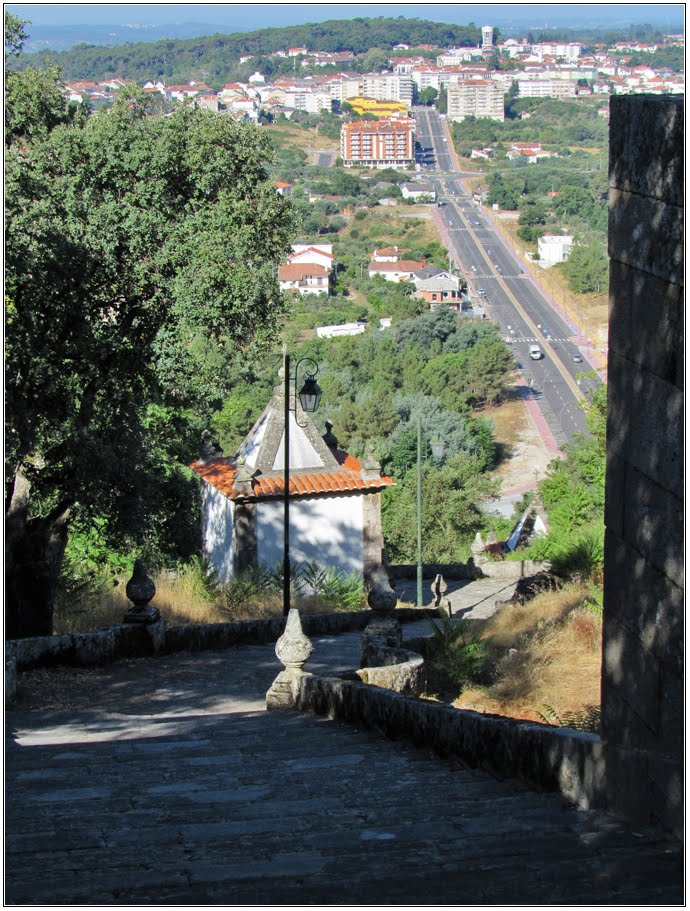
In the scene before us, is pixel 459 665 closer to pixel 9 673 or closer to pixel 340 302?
pixel 9 673

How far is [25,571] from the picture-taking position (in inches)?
487

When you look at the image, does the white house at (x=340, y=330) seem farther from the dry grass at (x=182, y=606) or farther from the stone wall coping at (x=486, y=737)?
the stone wall coping at (x=486, y=737)

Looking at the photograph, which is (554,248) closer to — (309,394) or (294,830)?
(309,394)

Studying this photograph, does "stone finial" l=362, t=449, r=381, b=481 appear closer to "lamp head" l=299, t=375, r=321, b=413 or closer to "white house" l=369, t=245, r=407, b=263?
"lamp head" l=299, t=375, r=321, b=413

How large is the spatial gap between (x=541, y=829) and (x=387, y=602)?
21.4 feet

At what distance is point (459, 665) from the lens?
11.0 meters

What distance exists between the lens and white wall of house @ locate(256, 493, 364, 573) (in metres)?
21.4

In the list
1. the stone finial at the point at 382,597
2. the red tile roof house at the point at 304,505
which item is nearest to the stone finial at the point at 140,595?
the stone finial at the point at 382,597

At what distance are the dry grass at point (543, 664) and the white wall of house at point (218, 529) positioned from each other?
7765 mm

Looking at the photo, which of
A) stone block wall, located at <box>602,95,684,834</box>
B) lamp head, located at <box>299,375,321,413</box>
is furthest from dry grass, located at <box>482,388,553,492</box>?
stone block wall, located at <box>602,95,684,834</box>

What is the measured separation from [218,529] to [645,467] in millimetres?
17640

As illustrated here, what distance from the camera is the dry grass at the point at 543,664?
9.61 meters

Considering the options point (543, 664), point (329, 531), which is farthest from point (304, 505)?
point (543, 664)

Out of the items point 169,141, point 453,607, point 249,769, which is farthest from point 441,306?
point 249,769
